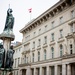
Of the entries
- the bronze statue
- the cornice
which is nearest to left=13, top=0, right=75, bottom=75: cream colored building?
the cornice

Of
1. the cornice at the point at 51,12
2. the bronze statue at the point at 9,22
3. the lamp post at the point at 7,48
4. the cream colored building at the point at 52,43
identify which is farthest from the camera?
the cornice at the point at 51,12

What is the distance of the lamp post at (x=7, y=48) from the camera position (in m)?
20.2

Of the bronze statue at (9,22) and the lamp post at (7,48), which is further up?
the bronze statue at (9,22)

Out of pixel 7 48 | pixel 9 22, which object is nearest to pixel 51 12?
pixel 9 22

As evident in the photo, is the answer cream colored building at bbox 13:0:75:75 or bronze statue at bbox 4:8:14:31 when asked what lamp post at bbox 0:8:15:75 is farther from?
cream colored building at bbox 13:0:75:75

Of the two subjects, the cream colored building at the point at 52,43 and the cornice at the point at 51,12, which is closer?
the cream colored building at the point at 52,43

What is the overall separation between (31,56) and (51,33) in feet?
38.2

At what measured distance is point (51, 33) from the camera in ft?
144

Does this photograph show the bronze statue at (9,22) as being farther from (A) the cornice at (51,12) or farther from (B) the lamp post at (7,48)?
(A) the cornice at (51,12)

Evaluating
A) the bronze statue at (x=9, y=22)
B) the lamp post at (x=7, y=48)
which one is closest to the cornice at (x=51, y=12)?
the bronze statue at (x=9, y=22)

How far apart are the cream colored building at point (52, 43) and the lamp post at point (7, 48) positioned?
1546 cm

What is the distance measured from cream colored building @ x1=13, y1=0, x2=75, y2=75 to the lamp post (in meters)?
15.5

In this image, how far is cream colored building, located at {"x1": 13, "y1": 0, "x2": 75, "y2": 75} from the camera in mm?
36438

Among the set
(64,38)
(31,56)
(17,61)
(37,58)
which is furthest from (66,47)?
(17,61)
